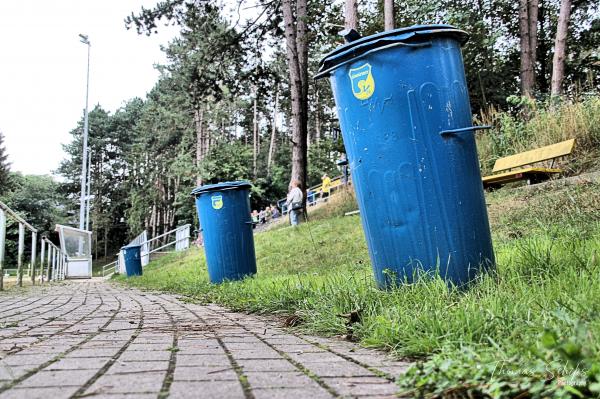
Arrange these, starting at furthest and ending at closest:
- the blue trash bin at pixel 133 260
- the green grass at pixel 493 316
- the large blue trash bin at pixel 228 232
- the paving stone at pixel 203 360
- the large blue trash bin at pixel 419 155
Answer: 1. the blue trash bin at pixel 133 260
2. the large blue trash bin at pixel 228 232
3. the large blue trash bin at pixel 419 155
4. the paving stone at pixel 203 360
5. the green grass at pixel 493 316

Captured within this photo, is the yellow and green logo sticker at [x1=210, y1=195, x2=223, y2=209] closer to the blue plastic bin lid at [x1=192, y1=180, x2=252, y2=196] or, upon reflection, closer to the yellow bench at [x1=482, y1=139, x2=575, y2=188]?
the blue plastic bin lid at [x1=192, y1=180, x2=252, y2=196]

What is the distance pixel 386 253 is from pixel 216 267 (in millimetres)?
4179

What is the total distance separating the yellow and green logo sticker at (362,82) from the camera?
318 cm

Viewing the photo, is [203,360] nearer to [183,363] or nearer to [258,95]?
[183,363]

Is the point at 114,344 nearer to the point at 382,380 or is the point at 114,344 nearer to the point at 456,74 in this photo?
the point at 382,380

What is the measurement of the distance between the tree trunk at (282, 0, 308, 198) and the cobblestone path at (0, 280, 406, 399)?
11008 mm

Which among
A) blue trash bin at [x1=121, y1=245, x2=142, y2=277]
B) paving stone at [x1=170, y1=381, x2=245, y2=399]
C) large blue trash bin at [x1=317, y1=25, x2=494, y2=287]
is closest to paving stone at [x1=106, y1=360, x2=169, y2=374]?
paving stone at [x1=170, y1=381, x2=245, y2=399]

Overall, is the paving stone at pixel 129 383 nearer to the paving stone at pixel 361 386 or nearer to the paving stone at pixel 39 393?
the paving stone at pixel 39 393

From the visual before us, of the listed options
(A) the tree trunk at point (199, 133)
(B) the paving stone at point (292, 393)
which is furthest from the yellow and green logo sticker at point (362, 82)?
(A) the tree trunk at point (199, 133)

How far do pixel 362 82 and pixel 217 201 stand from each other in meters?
4.17

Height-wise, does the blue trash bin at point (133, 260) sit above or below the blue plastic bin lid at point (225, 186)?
below

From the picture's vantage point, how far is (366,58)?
3.18 metres

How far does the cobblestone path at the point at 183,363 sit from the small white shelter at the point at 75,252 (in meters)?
18.0

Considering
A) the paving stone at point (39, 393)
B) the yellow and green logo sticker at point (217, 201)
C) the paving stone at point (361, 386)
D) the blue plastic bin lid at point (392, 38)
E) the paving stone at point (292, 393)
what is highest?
the blue plastic bin lid at point (392, 38)
